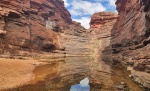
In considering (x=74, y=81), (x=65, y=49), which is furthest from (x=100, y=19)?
(x=74, y=81)

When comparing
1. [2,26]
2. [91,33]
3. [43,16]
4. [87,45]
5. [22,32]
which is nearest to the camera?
[2,26]

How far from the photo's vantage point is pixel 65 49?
59438 mm

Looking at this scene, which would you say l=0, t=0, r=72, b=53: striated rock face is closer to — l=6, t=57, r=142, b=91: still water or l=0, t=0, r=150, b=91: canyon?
l=0, t=0, r=150, b=91: canyon

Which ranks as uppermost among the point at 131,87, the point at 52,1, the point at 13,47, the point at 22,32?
the point at 52,1

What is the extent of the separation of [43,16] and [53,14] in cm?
830

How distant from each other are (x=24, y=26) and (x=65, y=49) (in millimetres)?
21097

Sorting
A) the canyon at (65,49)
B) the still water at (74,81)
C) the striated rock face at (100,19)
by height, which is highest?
the striated rock face at (100,19)

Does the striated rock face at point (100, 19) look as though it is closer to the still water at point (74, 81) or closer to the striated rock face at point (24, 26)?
the striated rock face at point (24, 26)

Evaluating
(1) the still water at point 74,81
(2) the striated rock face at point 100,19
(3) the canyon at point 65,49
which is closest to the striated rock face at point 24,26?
(3) the canyon at point 65,49

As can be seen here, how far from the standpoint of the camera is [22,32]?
40.1 metres

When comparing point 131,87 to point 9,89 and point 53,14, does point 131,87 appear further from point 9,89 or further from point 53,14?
point 53,14

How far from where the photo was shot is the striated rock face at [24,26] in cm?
3511

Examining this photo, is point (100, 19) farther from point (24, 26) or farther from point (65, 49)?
point (24, 26)

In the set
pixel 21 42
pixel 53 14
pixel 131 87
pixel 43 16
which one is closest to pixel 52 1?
pixel 53 14
